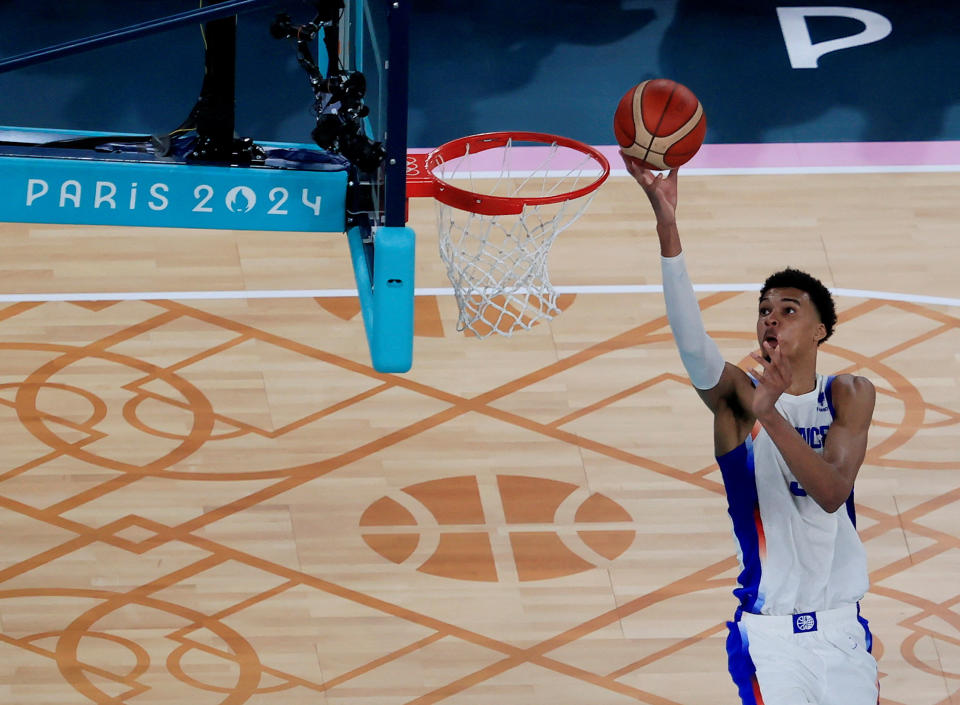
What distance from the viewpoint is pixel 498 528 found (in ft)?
22.7

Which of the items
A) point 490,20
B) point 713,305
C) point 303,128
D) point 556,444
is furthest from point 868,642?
point 490,20

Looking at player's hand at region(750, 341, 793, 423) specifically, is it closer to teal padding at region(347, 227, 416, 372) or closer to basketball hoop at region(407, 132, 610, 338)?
teal padding at region(347, 227, 416, 372)

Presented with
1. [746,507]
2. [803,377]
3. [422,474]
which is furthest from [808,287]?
[422,474]

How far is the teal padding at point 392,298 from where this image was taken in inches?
173

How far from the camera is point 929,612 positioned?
6504mm

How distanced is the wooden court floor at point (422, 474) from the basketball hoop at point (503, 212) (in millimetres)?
241

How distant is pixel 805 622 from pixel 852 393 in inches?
26.4

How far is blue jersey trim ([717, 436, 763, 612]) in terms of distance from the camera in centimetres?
479

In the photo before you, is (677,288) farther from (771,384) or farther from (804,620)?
(804,620)

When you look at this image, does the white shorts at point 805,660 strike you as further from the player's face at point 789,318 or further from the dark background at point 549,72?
the dark background at point 549,72

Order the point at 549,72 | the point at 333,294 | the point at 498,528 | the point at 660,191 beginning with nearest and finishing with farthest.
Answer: the point at 660,191
the point at 498,528
the point at 333,294
the point at 549,72

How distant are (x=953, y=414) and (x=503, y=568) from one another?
238 cm

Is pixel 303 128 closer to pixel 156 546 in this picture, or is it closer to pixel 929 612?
pixel 156 546

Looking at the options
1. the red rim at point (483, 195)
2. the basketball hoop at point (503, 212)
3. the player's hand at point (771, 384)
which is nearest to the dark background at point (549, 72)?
the basketball hoop at point (503, 212)
